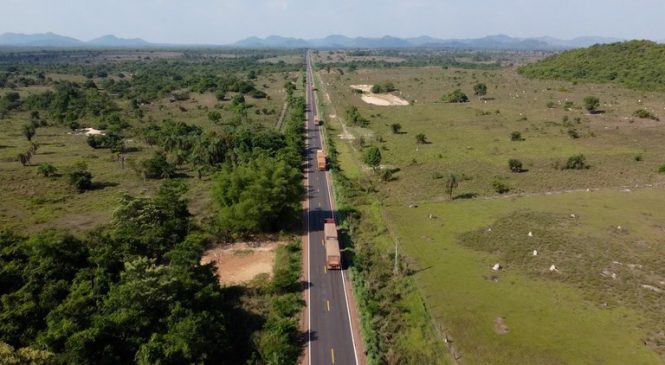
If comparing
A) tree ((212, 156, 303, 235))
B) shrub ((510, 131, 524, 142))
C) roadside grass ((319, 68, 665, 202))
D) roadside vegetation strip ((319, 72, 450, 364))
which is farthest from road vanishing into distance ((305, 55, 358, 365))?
shrub ((510, 131, 524, 142))

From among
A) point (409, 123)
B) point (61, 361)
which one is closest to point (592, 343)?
point (61, 361)

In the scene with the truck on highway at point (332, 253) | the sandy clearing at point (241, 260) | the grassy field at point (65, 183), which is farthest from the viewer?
the grassy field at point (65, 183)

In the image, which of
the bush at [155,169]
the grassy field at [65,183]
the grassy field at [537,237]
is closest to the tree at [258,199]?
the grassy field at [65,183]

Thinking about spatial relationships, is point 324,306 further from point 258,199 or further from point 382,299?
point 258,199

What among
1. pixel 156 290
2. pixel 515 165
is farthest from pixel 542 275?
pixel 515 165

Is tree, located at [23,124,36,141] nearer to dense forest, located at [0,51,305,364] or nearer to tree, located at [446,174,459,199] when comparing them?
dense forest, located at [0,51,305,364]

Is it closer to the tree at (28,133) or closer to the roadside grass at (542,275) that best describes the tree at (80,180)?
the tree at (28,133)
